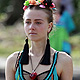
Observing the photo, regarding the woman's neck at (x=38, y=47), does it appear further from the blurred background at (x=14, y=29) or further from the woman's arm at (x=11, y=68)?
the blurred background at (x=14, y=29)

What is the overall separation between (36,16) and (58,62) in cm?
51

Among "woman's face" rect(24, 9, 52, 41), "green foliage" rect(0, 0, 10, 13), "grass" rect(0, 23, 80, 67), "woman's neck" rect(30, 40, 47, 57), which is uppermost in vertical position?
"green foliage" rect(0, 0, 10, 13)

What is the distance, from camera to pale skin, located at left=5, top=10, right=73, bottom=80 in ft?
11.7

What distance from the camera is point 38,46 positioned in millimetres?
3662

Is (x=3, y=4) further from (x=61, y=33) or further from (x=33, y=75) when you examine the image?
(x=33, y=75)

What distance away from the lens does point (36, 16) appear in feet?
11.8

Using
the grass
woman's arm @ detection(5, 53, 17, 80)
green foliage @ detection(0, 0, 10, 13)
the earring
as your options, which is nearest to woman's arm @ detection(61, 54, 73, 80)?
the earring

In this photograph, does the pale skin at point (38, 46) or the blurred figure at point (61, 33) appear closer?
the pale skin at point (38, 46)

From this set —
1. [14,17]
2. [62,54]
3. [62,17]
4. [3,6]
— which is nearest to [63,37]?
[62,17]

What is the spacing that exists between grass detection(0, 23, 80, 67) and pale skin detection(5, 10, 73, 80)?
22.1 feet

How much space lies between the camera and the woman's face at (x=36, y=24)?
356 centimetres

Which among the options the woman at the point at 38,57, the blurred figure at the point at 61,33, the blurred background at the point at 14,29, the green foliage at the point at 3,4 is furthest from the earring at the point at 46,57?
the green foliage at the point at 3,4

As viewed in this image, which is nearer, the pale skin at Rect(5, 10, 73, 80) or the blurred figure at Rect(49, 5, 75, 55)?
the pale skin at Rect(5, 10, 73, 80)

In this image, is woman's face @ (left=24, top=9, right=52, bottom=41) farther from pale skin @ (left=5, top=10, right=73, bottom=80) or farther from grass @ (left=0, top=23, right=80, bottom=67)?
grass @ (left=0, top=23, right=80, bottom=67)
